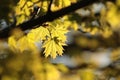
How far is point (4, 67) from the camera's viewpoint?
160 inches

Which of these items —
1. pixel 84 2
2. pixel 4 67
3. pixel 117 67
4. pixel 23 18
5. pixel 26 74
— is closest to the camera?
pixel 84 2

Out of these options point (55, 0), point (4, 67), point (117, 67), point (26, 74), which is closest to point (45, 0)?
point (55, 0)

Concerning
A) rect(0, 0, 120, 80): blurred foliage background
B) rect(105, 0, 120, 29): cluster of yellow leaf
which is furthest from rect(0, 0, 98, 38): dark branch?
rect(105, 0, 120, 29): cluster of yellow leaf

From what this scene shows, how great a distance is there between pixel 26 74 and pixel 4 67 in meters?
0.36

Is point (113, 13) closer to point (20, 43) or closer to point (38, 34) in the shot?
point (20, 43)

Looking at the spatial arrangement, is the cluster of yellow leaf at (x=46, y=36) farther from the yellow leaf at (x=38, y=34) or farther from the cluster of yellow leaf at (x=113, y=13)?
the cluster of yellow leaf at (x=113, y=13)

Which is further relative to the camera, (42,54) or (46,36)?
(42,54)

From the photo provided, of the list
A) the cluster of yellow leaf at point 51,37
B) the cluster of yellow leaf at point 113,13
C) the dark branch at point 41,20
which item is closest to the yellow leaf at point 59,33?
the cluster of yellow leaf at point 51,37

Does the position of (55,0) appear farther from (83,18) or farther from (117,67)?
(117,67)

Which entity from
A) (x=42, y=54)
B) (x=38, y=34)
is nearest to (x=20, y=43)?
(x=38, y=34)

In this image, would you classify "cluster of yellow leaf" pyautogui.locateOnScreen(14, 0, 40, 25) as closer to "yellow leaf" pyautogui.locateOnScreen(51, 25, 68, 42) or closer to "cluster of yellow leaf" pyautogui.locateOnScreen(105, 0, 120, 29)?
"yellow leaf" pyautogui.locateOnScreen(51, 25, 68, 42)

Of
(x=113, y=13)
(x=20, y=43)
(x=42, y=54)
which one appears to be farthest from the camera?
(x=113, y=13)

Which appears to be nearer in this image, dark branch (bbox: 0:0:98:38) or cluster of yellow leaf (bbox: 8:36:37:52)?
dark branch (bbox: 0:0:98:38)

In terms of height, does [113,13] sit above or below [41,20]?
below
